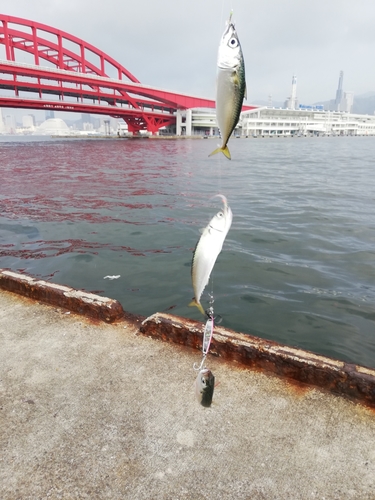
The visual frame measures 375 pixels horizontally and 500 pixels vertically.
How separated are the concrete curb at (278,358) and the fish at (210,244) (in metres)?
0.97

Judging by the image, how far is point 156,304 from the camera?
5.20m

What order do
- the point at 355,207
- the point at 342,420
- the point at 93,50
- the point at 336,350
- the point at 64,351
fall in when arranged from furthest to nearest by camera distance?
the point at 93,50
the point at 355,207
the point at 336,350
the point at 64,351
the point at 342,420

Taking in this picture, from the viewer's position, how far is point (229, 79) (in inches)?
71.5

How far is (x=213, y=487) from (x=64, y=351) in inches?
72.4

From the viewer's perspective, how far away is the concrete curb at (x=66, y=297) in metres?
3.52

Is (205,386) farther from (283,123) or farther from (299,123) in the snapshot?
(299,123)

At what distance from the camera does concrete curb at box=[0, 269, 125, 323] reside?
3.52 meters

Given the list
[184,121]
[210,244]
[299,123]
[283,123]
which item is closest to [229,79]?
[210,244]

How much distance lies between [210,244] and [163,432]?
4.52ft

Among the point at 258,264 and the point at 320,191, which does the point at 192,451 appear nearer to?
the point at 258,264

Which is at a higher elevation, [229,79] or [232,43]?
[232,43]

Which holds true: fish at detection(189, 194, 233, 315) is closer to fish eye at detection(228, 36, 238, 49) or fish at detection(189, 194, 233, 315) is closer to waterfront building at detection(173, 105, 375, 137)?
fish eye at detection(228, 36, 238, 49)

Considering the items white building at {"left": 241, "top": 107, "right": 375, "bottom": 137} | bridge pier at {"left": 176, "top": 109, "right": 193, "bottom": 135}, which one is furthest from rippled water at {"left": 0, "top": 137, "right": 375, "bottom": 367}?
white building at {"left": 241, "top": 107, "right": 375, "bottom": 137}

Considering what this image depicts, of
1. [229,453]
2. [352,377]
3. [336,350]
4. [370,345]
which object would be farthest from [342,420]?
[370,345]
